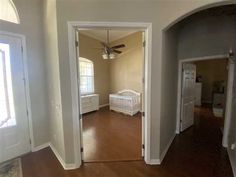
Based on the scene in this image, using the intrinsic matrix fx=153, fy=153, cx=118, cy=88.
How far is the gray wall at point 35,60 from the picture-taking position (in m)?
3.04

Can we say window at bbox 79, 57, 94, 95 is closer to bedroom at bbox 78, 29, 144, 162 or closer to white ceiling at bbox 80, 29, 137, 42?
bedroom at bbox 78, 29, 144, 162

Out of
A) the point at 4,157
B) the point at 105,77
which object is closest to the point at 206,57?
the point at 4,157

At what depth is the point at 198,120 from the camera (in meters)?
5.27

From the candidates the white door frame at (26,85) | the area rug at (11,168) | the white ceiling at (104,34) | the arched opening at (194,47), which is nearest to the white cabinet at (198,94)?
the arched opening at (194,47)

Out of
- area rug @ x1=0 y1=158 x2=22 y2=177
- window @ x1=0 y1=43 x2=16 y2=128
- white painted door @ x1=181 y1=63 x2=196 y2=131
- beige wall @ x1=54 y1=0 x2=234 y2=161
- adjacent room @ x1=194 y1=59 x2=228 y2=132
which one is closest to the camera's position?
beige wall @ x1=54 y1=0 x2=234 y2=161

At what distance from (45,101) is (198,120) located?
4.84 meters

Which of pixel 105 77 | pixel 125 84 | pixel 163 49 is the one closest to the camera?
pixel 163 49

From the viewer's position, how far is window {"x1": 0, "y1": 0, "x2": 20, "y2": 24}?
9.23ft

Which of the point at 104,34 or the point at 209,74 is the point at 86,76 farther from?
the point at 209,74

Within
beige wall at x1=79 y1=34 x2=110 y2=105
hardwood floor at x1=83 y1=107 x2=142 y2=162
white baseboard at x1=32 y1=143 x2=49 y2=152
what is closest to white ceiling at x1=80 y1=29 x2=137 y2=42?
beige wall at x1=79 y1=34 x2=110 y2=105

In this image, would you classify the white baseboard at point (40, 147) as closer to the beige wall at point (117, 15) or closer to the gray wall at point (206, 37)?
the beige wall at point (117, 15)

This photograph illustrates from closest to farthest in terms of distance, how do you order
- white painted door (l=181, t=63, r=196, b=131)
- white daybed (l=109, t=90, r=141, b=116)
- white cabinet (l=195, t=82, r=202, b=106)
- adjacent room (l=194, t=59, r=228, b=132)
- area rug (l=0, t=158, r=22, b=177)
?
1. area rug (l=0, t=158, r=22, b=177)
2. white painted door (l=181, t=63, r=196, b=131)
3. white daybed (l=109, t=90, r=141, b=116)
4. adjacent room (l=194, t=59, r=228, b=132)
5. white cabinet (l=195, t=82, r=202, b=106)

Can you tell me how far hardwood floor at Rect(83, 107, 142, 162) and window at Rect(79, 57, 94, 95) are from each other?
1.63 meters

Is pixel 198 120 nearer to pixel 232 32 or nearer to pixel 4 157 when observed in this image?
pixel 232 32
